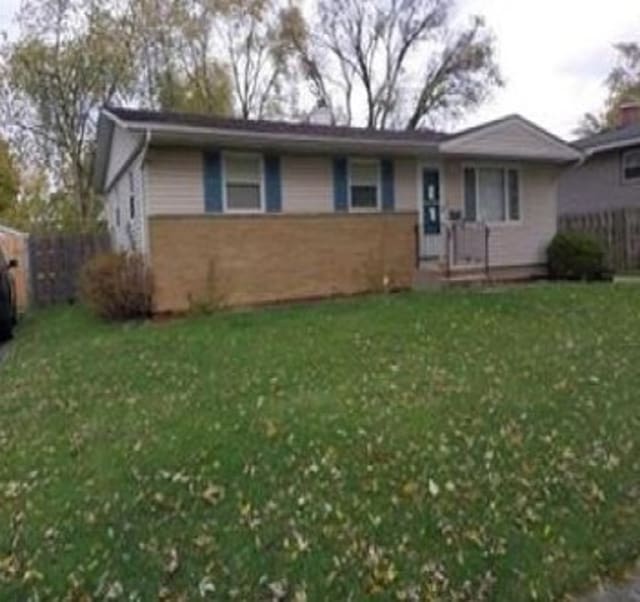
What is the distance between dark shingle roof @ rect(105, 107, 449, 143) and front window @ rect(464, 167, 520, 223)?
141 centimetres

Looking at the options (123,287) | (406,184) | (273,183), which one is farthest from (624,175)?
(123,287)

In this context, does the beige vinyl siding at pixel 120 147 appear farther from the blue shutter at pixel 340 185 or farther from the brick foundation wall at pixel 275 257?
the blue shutter at pixel 340 185

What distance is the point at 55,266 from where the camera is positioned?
21.0 m

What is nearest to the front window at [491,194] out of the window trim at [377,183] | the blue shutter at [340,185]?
the window trim at [377,183]

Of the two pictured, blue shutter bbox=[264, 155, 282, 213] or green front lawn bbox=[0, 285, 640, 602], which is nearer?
green front lawn bbox=[0, 285, 640, 602]

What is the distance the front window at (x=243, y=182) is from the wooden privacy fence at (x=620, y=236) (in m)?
11.3

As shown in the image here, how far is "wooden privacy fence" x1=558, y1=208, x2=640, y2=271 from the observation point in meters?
23.6

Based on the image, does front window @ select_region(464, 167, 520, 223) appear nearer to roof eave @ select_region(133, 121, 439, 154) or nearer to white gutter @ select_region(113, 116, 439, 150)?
roof eave @ select_region(133, 121, 439, 154)

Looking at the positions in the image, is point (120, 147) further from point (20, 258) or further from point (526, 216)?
point (526, 216)

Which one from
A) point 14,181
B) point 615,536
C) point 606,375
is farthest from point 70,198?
point 615,536

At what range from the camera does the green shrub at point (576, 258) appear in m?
19.8

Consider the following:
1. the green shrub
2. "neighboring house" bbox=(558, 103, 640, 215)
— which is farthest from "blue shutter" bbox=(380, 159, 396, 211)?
"neighboring house" bbox=(558, 103, 640, 215)

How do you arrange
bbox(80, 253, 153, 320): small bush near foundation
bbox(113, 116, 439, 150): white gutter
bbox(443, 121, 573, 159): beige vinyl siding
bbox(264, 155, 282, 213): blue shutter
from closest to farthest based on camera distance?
bbox(113, 116, 439, 150): white gutter < bbox(80, 253, 153, 320): small bush near foundation < bbox(264, 155, 282, 213): blue shutter < bbox(443, 121, 573, 159): beige vinyl siding

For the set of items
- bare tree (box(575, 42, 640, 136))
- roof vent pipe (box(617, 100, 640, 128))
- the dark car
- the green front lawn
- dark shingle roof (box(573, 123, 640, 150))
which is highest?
bare tree (box(575, 42, 640, 136))
